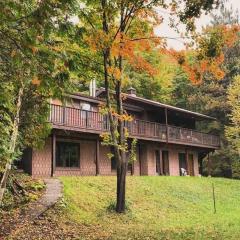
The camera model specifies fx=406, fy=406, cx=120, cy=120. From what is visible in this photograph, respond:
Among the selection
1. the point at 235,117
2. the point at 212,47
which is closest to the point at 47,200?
the point at 212,47

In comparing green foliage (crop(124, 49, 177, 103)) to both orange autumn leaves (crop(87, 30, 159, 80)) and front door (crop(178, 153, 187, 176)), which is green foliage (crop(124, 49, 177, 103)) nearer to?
front door (crop(178, 153, 187, 176))

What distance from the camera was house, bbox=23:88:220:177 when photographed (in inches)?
965

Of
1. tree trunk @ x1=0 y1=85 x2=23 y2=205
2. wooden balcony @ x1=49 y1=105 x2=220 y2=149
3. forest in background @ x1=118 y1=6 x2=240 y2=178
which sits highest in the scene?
forest in background @ x1=118 y1=6 x2=240 y2=178

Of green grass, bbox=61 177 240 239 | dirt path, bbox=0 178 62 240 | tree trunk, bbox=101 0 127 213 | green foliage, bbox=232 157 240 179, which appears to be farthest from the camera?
green foliage, bbox=232 157 240 179

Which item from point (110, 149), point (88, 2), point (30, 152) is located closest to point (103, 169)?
point (110, 149)

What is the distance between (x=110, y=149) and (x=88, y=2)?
16279 millimetres

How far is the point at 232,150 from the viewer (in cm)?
4162

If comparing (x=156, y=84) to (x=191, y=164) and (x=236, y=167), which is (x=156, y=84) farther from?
(x=191, y=164)

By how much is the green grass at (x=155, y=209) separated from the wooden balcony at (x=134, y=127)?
3.65 metres

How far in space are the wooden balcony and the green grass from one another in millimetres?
3653

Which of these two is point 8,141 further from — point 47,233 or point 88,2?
point 88,2

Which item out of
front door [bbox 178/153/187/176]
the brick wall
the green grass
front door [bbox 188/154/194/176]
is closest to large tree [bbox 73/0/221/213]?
the green grass

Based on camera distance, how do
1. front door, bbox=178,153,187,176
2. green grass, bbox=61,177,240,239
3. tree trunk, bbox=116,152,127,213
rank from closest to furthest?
green grass, bbox=61,177,240,239, tree trunk, bbox=116,152,127,213, front door, bbox=178,153,187,176

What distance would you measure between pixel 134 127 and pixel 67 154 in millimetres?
5378
